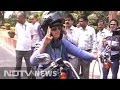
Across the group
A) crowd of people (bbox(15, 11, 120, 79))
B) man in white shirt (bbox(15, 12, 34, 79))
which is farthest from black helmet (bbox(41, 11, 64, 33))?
man in white shirt (bbox(15, 12, 34, 79))

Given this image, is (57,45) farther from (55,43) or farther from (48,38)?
(48,38)

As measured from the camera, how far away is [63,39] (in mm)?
5223

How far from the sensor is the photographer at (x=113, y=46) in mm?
5312

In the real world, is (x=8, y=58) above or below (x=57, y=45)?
below

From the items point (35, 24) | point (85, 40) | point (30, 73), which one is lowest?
point (30, 73)

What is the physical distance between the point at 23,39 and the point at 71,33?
840 mm

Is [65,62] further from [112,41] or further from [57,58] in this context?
[112,41]

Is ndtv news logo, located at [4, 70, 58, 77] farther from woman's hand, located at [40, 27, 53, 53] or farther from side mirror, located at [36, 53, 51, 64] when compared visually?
woman's hand, located at [40, 27, 53, 53]

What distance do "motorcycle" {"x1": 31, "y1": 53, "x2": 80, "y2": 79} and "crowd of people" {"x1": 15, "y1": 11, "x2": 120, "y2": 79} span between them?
70 millimetres

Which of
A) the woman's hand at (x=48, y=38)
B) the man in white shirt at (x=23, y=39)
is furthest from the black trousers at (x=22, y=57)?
the woman's hand at (x=48, y=38)

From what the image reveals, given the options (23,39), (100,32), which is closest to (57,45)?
(23,39)

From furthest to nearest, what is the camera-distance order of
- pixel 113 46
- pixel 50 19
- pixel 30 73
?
pixel 113 46, pixel 30 73, pixel 50 19

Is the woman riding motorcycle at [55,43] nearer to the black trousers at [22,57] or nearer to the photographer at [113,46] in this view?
the black trousers at [22,57]

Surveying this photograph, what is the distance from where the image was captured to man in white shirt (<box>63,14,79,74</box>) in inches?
206
